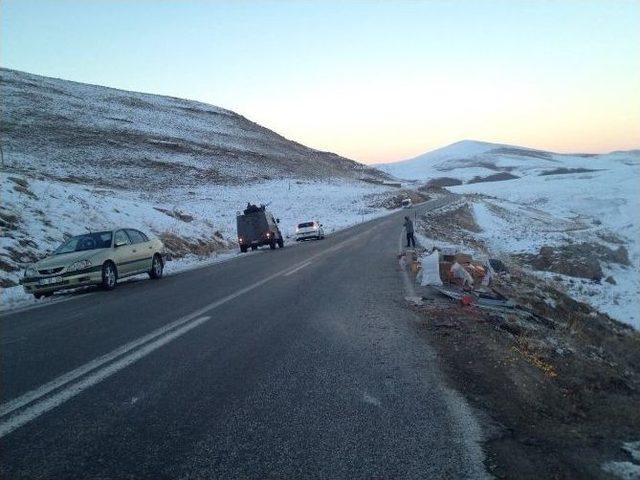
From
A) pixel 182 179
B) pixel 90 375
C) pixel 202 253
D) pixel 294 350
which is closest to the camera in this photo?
pixel 90 375

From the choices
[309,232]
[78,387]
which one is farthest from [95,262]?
[309,232]

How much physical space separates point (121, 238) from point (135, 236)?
2.84 feet

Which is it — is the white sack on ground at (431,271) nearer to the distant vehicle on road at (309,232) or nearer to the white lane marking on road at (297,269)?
the white lane marking on road at (297,269)

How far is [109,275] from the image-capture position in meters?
13.7

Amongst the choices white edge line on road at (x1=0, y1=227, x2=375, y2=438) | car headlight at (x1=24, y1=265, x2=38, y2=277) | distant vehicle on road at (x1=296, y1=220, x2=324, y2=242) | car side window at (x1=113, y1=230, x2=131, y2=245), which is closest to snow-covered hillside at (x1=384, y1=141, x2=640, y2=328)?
distant vehicle on road at (x1=296, y1=220, x2=324, y2=242)

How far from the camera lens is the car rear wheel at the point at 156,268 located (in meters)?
15.9

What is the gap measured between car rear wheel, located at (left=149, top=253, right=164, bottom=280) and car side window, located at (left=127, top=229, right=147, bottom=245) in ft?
2.17

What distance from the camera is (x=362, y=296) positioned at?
10695 mm

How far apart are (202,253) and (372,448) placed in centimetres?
2285

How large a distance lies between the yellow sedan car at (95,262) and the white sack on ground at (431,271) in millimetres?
7825

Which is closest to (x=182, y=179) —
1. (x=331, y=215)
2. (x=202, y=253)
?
(x=331, y=215)

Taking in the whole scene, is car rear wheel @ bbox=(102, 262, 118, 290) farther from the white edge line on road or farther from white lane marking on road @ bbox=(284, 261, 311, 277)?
the white edge line on road

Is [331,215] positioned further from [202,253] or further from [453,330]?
[453,330]

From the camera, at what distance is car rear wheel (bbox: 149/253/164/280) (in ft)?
52.2
